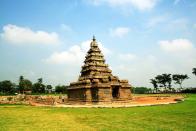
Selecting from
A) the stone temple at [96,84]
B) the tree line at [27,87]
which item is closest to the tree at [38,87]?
the tree line at [27,87]

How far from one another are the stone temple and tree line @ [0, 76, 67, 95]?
5639 cm

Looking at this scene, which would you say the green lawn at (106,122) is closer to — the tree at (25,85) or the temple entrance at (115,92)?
the temple entrance at (115,92)

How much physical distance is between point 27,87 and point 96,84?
6672 centimetres

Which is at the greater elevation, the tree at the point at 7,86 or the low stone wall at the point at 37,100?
the tree at the point at 7,86

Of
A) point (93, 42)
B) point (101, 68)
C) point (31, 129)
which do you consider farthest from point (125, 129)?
point (93, 42)

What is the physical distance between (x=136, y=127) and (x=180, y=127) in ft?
8.48

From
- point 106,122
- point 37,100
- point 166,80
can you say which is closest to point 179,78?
point 166,80

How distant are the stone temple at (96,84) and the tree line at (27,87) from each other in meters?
56.4

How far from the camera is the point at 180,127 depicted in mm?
15000

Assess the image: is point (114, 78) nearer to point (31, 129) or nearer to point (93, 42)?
point (93, 42)

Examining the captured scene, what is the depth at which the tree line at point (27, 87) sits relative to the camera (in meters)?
103

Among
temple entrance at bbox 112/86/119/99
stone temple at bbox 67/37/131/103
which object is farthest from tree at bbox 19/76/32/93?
temple entrance at bbox 112/86/119/99

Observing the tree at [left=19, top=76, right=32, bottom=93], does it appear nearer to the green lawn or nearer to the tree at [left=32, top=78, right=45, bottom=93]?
the tree at [left=32, top=78, right=45, bottom=93]

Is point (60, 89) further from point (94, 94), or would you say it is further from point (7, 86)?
point (94, 94)
